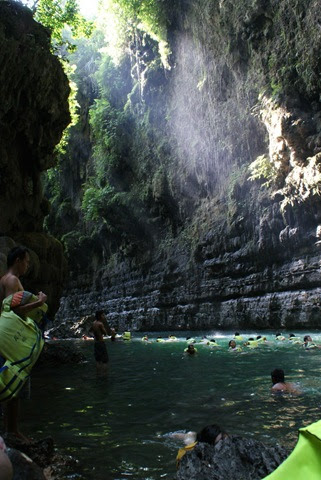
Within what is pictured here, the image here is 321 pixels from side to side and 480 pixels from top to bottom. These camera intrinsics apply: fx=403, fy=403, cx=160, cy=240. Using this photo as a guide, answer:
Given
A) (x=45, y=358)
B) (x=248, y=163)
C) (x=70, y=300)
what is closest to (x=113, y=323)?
(x=70, y=300)

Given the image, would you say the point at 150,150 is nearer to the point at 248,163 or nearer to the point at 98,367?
the point at 248,163

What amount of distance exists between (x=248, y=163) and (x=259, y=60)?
5572 millimetres

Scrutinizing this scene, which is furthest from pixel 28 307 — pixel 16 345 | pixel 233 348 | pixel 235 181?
pixel 235 181

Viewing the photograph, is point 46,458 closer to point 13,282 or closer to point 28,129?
point 13,282

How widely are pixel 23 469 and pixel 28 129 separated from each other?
40.9ft

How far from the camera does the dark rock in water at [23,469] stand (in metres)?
3.12

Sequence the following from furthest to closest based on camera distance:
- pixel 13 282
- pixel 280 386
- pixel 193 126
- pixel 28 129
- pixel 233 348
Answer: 1. pixel 193 126
2. pixel 233 348
3. pixel 28 129
4. pixel 280 386
5. pixel 13 282

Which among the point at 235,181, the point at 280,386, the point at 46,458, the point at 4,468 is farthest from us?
the point at 235,181

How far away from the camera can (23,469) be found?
10.4 feet

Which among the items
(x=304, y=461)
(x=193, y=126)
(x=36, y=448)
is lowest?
(x=36, y=448)

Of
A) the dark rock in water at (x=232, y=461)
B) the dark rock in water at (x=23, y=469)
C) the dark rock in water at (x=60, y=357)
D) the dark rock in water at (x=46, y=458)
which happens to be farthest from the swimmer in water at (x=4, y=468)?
the dark rock in water at (x=60, y=357)

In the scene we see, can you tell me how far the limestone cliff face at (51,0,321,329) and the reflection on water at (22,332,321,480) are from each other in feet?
27.1

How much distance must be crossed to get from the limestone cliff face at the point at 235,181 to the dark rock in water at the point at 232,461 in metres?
15.8

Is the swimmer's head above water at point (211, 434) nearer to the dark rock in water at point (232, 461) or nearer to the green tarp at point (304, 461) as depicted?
the dark rock in water at point (232, 461)
